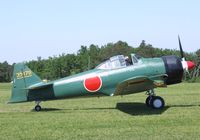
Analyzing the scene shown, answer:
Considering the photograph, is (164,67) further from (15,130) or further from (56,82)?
(15,130)

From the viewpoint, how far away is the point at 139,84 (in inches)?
543

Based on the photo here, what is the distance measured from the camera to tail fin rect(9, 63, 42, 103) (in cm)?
1506

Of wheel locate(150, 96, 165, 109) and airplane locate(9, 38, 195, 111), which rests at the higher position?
airplane locate(9, 38, 195, 111)

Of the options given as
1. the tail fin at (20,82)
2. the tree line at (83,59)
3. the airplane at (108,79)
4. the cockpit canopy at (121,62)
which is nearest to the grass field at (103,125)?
the airplane at (108,79)

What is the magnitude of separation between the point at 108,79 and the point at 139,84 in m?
1.43

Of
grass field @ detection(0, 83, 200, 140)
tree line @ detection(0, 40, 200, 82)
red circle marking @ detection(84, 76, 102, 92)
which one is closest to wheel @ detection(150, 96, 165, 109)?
grass field @ detection(0, 83, 200, 140)

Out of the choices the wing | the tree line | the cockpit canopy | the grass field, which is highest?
the tree line

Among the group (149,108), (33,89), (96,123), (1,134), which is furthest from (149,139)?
(33,89)

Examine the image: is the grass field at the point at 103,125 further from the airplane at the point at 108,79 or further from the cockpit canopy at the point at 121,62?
the cockpit canopy at the point at 121,62

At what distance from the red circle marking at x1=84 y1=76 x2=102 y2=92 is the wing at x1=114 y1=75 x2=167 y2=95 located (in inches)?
35.6

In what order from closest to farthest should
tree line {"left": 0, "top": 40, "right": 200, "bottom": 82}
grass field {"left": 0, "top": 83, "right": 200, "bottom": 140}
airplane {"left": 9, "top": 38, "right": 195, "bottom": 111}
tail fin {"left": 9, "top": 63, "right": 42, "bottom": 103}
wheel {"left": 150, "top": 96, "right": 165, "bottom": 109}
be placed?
1. grass field {"left": 0, "top": 83, "right": 200, "bottom": 140}
2. wheel {"left": 150, "top": 96, "right": 165, "bottom": 109}
3. airplane {"left": 9, "top": 38, "right": 195, "bottom": 111}
4. tail fin {"left": 9, "top": 63, "right": 42, "bottom": 103}
5. tree line {"left": 0, "top": 40, "right": 200, "bottom": 82}

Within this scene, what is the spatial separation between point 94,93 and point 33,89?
229cm

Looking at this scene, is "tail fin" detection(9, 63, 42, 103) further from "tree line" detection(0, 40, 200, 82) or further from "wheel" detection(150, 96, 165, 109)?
"tree line" detection(0, 40, 200, 82)

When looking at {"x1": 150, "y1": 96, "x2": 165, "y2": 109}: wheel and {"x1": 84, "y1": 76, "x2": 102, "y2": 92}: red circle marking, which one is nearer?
{"x1": 150, "y1": 96, "x2": 165, "y2": 109}: wheel
